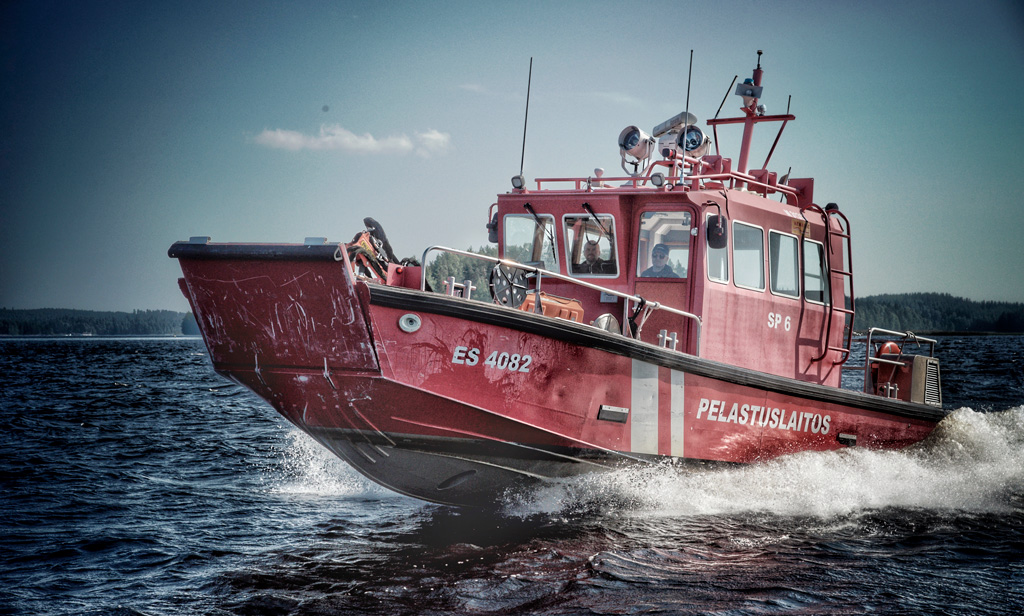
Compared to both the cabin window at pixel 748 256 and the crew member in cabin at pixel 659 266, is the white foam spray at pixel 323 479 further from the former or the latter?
the cabin window at pixel 748 256

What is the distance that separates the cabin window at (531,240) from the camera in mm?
7855

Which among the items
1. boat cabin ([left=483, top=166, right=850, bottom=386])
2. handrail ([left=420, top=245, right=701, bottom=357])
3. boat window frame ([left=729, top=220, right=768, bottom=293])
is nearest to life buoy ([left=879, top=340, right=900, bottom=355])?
boat cabin ([left=483, top=166, right=850, bottom=386])

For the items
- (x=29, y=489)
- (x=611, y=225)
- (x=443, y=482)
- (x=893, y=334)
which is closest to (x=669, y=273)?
(x=611, y=225)

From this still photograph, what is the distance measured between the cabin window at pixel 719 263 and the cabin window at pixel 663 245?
216mm

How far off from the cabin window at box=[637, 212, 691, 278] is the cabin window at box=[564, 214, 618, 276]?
283 millimetres

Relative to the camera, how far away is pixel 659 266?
25.0 feet

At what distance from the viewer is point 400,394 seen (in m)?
5.79

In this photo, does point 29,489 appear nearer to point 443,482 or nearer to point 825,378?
point 443,482

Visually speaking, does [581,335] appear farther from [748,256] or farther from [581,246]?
[748,256]

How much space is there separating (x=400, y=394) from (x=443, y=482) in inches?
42.1

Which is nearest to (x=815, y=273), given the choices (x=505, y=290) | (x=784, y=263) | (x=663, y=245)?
(x=784, y=263)

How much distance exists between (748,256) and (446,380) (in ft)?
11.7

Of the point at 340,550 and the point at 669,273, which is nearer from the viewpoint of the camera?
the point at 340,550

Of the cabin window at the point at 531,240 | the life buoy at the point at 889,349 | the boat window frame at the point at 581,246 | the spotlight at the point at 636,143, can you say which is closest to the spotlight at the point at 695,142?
the spotlight at the point at 636,143
